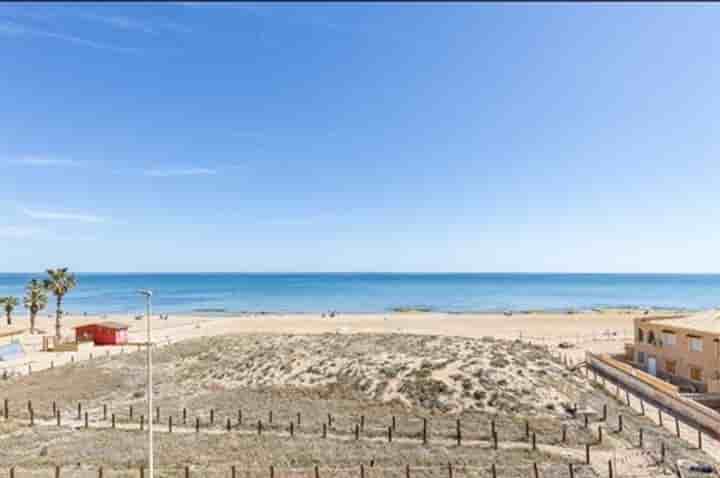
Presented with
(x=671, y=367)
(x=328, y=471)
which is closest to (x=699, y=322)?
(x=671, y=367)

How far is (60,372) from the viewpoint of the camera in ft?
121

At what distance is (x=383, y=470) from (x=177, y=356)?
28225mm

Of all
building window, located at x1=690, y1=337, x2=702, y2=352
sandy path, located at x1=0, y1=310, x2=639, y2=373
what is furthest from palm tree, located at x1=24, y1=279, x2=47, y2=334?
building window, located at x1=690, y1=337, x2=702, y2=352

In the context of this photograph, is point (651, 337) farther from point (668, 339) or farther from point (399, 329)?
point (399, 329)

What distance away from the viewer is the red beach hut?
169ft

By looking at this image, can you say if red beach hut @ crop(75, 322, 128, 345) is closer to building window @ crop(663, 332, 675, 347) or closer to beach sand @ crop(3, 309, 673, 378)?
beach sand @ crop(3, 309, 673, 378)

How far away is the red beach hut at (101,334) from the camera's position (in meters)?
51.5

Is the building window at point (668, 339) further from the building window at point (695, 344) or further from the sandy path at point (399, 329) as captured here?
the sandy path at point (399, 329)

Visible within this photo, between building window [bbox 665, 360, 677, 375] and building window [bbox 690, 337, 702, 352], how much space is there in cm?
243

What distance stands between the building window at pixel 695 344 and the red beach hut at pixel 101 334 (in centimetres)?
5708

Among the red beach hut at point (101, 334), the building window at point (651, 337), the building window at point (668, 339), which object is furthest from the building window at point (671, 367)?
the red beach hut at point (101, 334)

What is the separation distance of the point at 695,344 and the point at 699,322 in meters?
2.63

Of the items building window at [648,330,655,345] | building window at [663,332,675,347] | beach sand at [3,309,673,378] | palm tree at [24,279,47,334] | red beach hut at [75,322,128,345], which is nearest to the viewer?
building window at [663,332,675,347]

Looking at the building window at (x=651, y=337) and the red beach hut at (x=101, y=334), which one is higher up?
the building window at (x=651, y=337)
